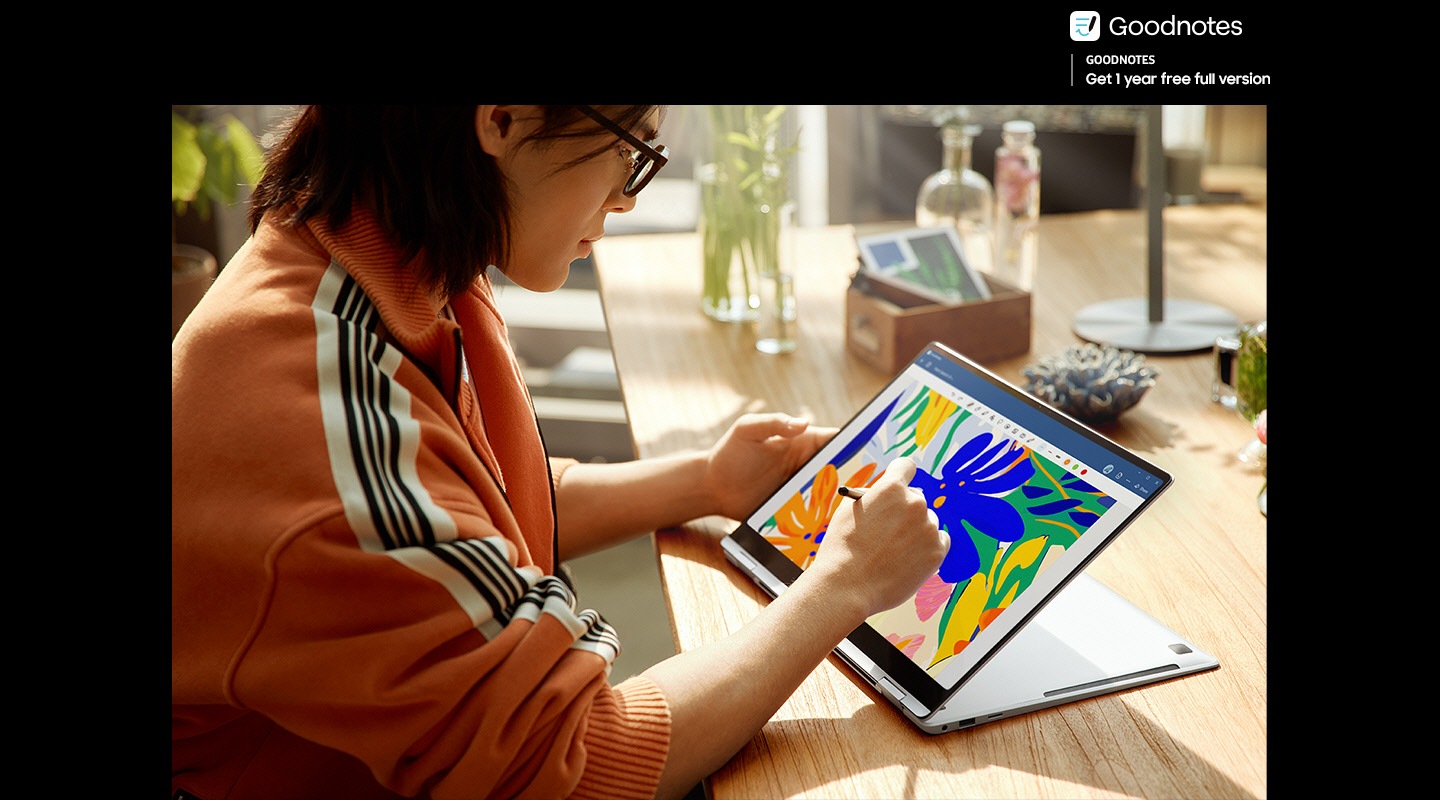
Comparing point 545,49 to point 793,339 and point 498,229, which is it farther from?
point 793,339

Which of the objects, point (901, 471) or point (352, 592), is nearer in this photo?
point (352, 592)

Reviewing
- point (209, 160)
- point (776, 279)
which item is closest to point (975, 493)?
point (776, 279)

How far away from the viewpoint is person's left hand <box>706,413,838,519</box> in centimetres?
125

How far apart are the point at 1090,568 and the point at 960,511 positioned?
17 centimetres

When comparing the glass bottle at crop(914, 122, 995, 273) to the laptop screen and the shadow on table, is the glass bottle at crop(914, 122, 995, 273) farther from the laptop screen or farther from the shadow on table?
the shadow on table

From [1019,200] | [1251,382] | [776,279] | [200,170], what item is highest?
[200,170]

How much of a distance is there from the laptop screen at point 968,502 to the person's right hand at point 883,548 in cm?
3

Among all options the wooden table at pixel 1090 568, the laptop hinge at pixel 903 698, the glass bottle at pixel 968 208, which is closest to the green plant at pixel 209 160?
the wooden table at pixel 1090 568

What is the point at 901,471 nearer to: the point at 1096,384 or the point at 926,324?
the point at 1096,384

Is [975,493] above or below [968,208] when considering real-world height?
below

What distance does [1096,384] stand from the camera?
1425 millimetres

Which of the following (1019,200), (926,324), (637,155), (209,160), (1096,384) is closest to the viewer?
(637,155)

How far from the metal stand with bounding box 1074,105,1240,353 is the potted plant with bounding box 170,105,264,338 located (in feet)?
5.83
